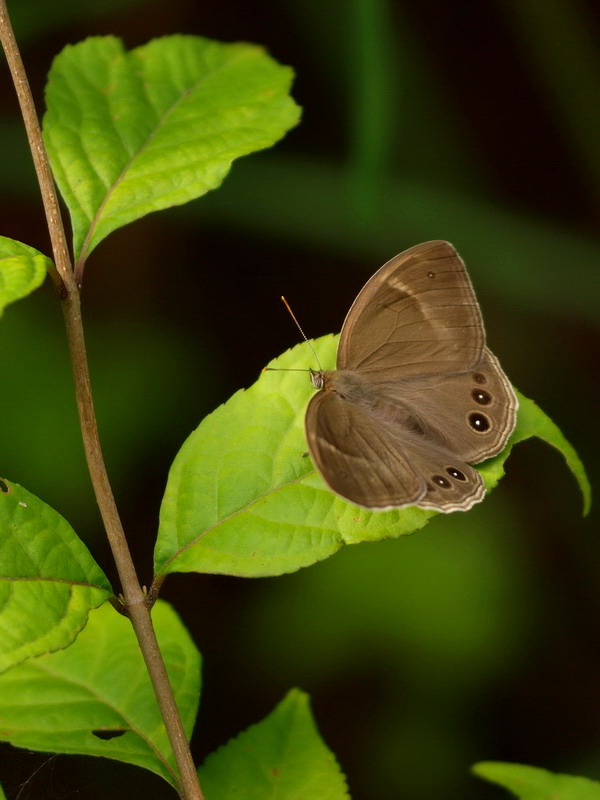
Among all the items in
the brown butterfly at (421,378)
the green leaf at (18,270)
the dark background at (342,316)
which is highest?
the green leaf at (18,270)

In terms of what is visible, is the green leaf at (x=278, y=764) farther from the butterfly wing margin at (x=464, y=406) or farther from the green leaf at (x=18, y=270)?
the green leaf at (x=18, y=270)

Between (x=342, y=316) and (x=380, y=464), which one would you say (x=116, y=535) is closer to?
(x=380, y=464)

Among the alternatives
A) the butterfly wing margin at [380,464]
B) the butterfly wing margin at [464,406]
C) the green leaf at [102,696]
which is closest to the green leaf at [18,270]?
the butterfly wing margin at [380,464]

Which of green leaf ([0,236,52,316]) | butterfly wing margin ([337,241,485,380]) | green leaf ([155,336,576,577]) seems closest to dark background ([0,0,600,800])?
butterfly wing margin ([337,241,485,380])

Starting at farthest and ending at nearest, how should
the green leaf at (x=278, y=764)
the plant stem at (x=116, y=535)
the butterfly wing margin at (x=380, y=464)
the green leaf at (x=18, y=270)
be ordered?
the green leaf at (x=278, y=764) → the butterfly wing margin at (x=380, y=464) → the plant stem at (x=116, y=535) → the green leaf at (x=18, y=270)

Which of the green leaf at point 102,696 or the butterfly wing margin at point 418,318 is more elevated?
the butterfly wing margin at point 418,318

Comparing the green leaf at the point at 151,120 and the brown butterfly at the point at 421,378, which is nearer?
the green leaf at the point at 151,120

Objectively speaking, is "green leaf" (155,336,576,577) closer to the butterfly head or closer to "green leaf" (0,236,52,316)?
the butterfly head

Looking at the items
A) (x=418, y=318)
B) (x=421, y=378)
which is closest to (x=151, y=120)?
(x=418, y=318)

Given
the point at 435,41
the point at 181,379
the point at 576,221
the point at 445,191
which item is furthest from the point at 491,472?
the point at 435,41
